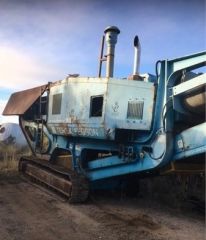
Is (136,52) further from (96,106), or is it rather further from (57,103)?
(57,103)

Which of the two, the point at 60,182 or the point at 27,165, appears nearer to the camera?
the point at 60,182

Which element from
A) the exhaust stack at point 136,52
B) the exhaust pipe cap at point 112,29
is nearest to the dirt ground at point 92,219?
the exhaust stack at point 136,52

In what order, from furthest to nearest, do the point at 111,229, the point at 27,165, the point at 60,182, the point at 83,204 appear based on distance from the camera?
the point at 27,165 < the point at 60,182 < the point at 83,204 < the point at 111,229

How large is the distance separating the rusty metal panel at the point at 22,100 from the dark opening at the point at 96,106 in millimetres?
2274

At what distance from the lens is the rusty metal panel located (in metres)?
9.31

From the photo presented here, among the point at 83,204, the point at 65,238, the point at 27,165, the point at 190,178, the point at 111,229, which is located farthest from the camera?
the point at 27,165

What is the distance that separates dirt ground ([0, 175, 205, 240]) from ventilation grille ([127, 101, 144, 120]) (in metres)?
1.69

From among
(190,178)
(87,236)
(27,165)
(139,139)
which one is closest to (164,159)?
(139,139)

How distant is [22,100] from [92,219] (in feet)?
16.1

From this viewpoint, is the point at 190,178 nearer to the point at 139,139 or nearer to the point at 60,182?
the point at 139,139

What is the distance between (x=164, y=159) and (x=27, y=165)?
15.3ft

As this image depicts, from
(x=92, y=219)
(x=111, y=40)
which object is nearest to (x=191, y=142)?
(x=92, y=219)

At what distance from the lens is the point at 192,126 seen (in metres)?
6.10

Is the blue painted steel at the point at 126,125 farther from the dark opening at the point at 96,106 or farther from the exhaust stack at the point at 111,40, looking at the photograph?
the exhaust stack at the point at 111,40
